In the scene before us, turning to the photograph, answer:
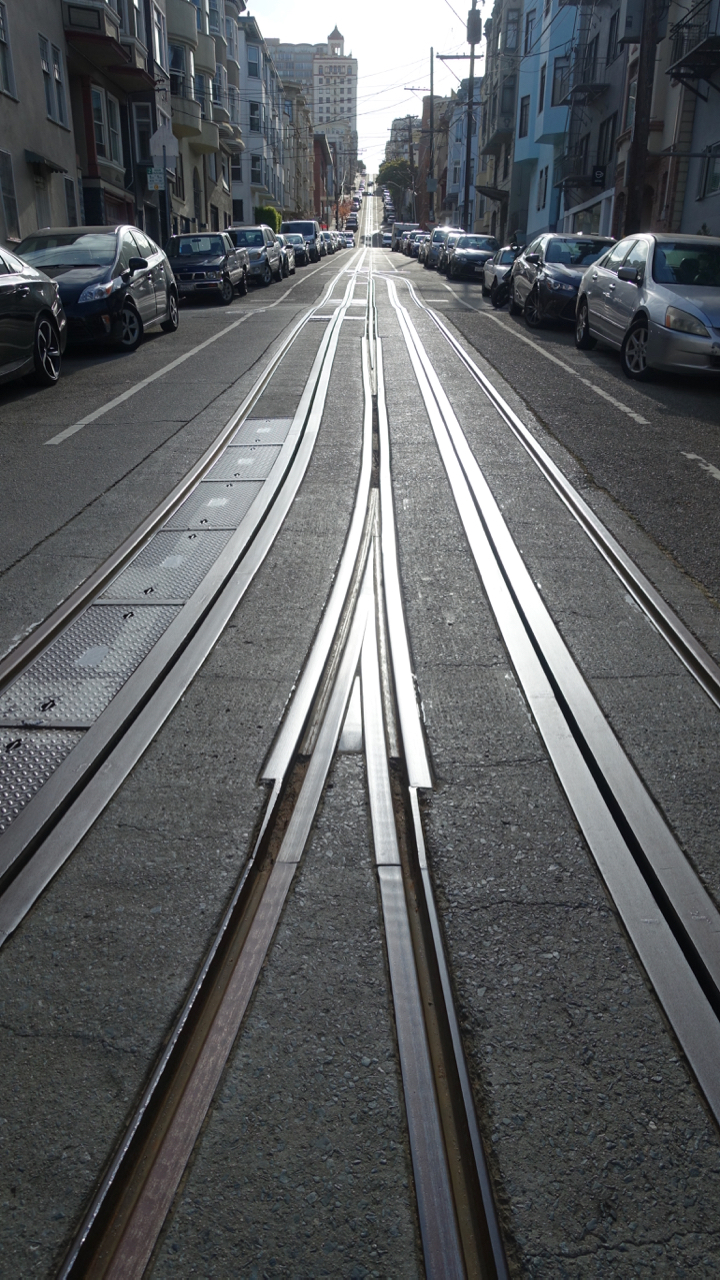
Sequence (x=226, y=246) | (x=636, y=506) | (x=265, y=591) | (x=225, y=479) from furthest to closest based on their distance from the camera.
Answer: (x=226, y=246) < (x=225, y=479) < (x=636, y=506) < (x=265, y=591)

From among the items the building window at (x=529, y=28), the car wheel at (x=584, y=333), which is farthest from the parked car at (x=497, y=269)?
the building window at (x=529, y=28)

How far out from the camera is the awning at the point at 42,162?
24.8 metres

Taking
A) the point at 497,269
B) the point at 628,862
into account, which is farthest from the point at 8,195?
the point at 628,862

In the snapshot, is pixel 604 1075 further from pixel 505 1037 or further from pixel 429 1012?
pixel 429 1012

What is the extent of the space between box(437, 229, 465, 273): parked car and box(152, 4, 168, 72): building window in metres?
12.5

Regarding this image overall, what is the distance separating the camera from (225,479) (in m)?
7.36

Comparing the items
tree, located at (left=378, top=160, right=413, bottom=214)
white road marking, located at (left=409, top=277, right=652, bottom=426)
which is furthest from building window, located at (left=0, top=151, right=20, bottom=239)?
tree, located at (left=378, top=160, right=413, bottom=214)

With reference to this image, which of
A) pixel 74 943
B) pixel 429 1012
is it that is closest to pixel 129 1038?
pixel 74 943

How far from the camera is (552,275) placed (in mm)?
17453

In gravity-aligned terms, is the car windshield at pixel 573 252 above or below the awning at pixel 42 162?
below

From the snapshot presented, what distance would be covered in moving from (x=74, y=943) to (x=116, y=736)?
1.11 metres

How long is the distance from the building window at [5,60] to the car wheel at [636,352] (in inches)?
689

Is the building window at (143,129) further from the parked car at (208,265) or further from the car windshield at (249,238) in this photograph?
the parked car at (208,265)

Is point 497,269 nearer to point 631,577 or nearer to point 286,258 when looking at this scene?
point 286,258
